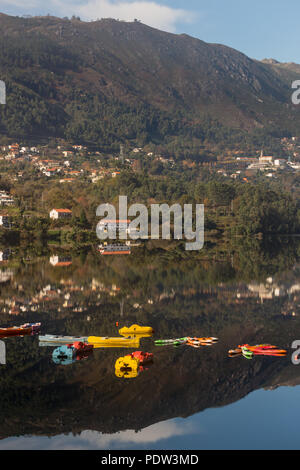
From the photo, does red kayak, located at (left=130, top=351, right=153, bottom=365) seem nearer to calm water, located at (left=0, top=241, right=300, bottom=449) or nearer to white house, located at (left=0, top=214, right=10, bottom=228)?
calm water, located at (left=0, top=241, right=300, bottom=449)

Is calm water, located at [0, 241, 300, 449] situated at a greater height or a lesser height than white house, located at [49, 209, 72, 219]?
greater

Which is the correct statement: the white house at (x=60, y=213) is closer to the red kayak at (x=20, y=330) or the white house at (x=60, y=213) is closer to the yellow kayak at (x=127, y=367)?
the red kayak at (x=20, y=330)

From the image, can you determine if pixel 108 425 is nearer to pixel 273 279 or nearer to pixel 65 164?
pixel 273 279

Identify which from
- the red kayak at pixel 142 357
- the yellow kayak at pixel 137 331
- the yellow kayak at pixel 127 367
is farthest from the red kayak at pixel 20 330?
the yellow kayak at pixel 127 367

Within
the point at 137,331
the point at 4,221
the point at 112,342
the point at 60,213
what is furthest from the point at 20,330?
the point at 60,213

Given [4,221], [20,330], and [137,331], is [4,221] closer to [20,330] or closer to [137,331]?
[20,330]

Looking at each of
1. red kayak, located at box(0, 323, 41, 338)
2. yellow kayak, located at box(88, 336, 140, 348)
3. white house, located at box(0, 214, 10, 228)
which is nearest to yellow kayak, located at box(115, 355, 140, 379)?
yellow kayak, located at box(88, 336, 140, 348)
